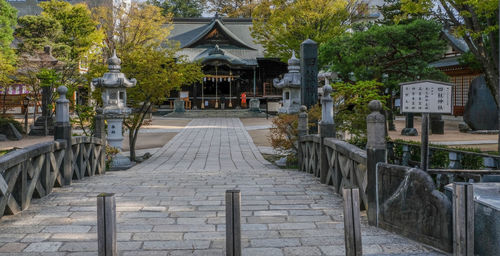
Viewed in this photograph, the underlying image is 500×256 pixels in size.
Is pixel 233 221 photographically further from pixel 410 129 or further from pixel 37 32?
pixel 37 32

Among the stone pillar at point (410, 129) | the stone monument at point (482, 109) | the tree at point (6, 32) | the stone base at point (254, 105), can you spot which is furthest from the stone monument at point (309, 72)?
the stone base at point (254, 105)

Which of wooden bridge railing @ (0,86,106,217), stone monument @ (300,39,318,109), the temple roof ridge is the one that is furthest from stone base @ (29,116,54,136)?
the temple roof ridge

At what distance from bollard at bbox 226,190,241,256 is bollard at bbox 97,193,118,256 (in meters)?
0.84

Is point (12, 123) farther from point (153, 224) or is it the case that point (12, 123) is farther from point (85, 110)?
point (153, 224)

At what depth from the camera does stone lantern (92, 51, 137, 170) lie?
12938 mm

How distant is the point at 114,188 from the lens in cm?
724

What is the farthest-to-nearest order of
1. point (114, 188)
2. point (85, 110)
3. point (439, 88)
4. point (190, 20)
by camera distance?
point (190, 20) → point (85, 110) → point (114, 188) → point (439, 88)

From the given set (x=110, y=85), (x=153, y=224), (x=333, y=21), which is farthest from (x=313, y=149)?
(x=333, y=21)

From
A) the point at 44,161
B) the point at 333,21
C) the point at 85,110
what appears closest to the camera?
the point at 44,161

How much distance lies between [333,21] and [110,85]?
18398 millimetres

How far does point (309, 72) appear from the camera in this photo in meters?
12.4

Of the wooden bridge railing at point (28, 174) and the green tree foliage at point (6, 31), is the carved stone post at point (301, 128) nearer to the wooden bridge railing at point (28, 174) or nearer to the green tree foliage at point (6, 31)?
the wooden bridge railing at point (28, 174)

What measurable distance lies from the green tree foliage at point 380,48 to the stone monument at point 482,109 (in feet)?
19.5

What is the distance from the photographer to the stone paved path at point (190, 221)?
4.16 metres
